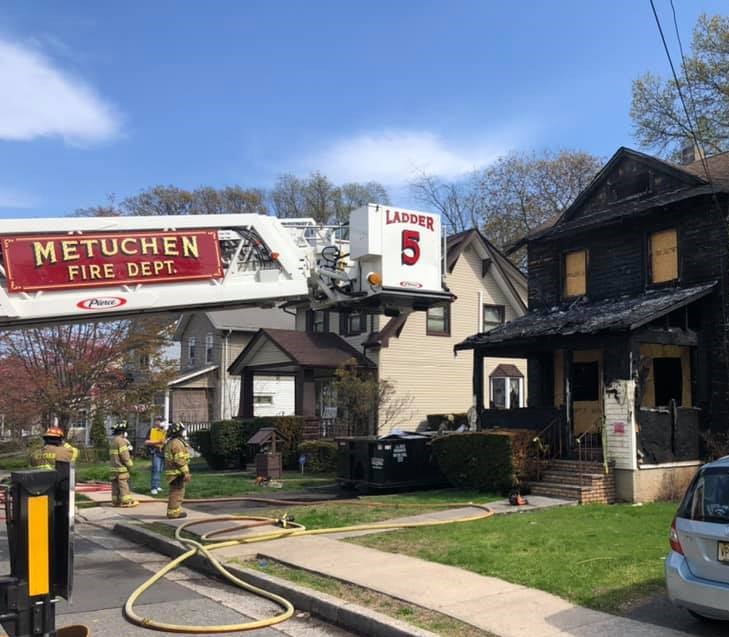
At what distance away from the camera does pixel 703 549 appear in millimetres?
6043

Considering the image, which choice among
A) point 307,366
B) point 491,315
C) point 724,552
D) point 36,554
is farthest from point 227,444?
point 36,554

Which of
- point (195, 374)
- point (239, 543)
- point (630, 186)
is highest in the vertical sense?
point (630, 186)

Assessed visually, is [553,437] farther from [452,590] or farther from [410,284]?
[452,590]

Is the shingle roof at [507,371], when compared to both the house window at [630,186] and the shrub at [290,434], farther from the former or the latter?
the house window at [630,186]

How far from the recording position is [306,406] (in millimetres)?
24234

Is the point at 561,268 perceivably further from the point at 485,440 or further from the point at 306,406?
the point at 306,406

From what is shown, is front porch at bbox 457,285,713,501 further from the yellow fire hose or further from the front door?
the yellow fire hose

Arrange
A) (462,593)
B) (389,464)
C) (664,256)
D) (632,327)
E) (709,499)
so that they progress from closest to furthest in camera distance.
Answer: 1. (709,499)
2. (462,593)
3. (632,327)
4. (389,464)
5. (664,256)

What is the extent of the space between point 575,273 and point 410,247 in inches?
420

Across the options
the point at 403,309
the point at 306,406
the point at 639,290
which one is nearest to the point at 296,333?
the point at 306,406

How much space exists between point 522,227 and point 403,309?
115 ft

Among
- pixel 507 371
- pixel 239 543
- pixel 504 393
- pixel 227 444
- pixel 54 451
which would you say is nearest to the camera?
pixel 239 543

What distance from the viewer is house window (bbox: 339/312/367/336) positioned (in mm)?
26906

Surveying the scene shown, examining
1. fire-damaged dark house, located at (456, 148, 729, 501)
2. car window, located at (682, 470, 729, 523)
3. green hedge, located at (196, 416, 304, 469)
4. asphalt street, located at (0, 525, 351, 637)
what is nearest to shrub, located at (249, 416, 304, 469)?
green hedge, located at (196, 416, 304, 469)
